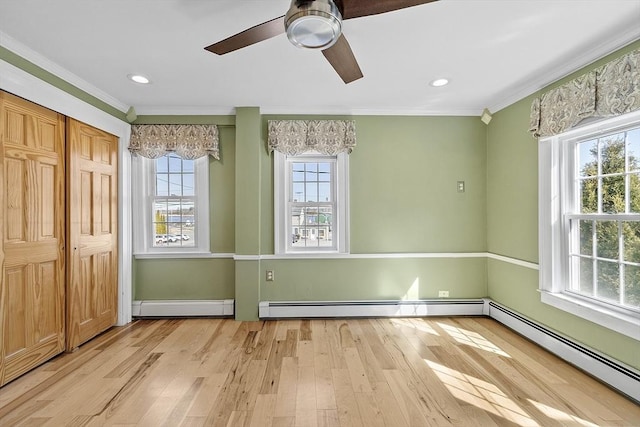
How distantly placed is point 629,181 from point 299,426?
113 inches

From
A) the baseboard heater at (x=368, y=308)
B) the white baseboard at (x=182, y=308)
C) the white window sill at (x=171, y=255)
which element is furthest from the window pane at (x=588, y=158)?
the white window sill at (x=171, y=255)

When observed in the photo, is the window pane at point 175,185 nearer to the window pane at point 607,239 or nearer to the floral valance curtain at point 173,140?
the floral valance curtain at point 173,140

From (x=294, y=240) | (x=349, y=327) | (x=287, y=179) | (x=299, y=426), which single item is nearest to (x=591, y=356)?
(x=349, y=327)

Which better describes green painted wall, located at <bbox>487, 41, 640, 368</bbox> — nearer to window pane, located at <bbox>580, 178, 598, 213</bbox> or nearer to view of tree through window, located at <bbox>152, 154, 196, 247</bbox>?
window pane, located at <bbox>580, 178, 598, 213</bbox>

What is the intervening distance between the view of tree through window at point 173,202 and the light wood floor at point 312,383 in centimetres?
111

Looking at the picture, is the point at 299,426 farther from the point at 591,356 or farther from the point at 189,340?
the point at 591,356

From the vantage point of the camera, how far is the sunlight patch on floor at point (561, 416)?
1806 millimetres

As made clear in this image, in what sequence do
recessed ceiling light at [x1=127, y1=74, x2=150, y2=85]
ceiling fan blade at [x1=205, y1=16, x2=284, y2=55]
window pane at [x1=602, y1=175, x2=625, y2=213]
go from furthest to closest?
recessed ceiling light at [x1=127, y1=74, x2=150, y2=85]
window pane at [x1=602, y1=175, x2=625, y2=213]
ceiling fan blade at [x1=205, y1=16, x2=284, y2=55]

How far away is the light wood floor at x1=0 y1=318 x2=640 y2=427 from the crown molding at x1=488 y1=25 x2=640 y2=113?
8.00 feet

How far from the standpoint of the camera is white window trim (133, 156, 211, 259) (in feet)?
11.9

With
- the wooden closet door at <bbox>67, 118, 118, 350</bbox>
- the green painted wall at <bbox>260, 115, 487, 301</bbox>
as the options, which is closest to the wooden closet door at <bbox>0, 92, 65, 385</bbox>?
the wooden closet door at <bbox>67, 118, 118, 350</bbox>

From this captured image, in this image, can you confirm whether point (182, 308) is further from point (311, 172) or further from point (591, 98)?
point (591, 98)

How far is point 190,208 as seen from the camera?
146 inches

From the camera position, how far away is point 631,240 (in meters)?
2.18
